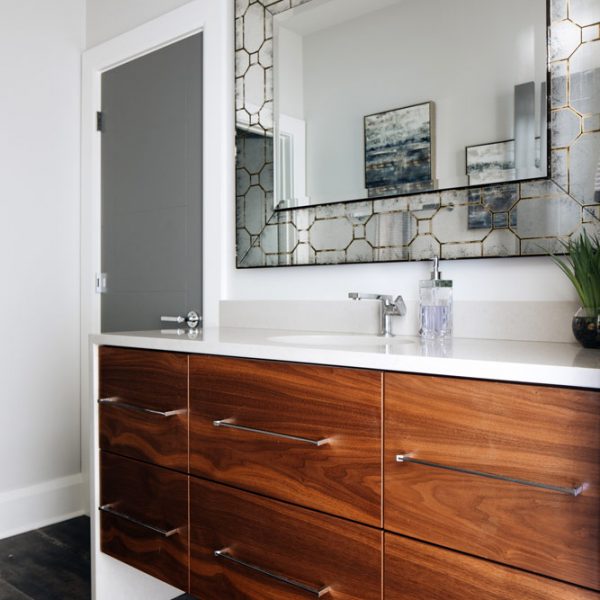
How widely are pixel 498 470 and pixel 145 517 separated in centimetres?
100

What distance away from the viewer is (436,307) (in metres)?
1.44

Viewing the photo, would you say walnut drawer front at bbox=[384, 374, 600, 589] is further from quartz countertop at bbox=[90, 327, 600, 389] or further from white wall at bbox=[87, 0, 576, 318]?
white wall at bbox=[87, 0, 576, 318]

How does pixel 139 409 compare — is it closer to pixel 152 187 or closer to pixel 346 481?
pixel 346 481

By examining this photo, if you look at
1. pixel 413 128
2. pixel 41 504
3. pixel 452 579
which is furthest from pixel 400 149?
pixel 41 504

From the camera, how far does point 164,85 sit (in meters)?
2.27

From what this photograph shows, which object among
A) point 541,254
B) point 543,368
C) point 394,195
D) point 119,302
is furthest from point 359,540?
point 119,302

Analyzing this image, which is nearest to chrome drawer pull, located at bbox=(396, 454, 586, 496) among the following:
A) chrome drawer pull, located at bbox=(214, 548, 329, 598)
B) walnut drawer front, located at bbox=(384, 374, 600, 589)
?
walnut drawer front, located at bbox=(384, 374, 600, 589)

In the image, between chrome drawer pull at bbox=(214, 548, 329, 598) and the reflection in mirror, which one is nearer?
chrome drawer pull at bbox=(214, 548, 329, 598)

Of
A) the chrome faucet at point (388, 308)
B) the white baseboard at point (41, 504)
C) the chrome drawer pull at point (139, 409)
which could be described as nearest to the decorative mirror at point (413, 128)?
the chrome faucet at point (388, 308)

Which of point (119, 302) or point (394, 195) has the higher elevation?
point (394, 195)

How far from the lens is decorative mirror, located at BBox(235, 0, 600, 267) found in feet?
4.36

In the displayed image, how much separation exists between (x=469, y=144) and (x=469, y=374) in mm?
715

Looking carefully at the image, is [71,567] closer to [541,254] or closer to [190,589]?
[190,589]

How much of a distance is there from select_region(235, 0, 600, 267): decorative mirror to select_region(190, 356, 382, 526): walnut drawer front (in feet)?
1.80
